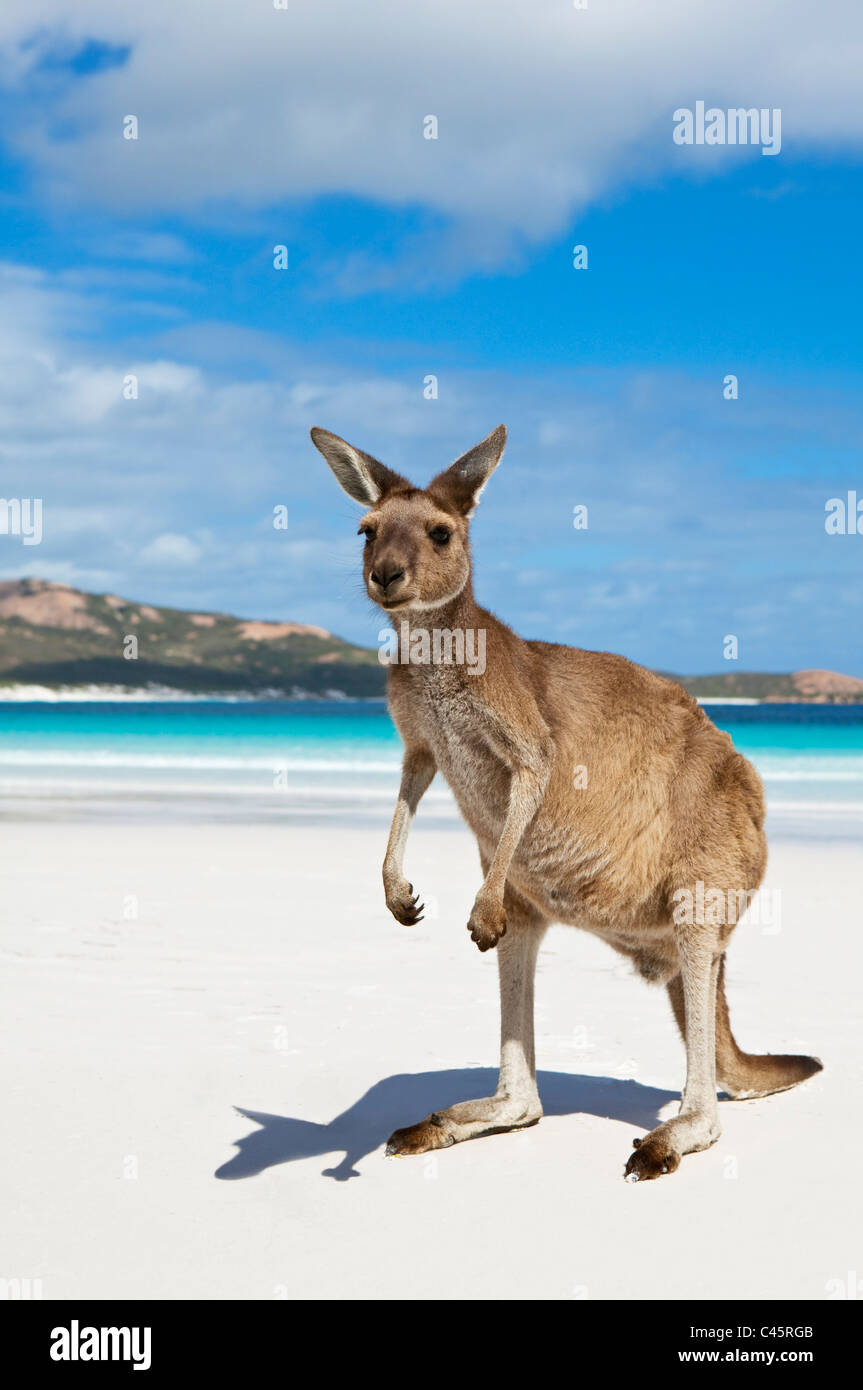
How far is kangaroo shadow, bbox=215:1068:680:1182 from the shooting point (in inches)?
144

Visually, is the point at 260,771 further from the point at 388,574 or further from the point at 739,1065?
the point at 388,574

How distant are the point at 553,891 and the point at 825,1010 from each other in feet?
7.93

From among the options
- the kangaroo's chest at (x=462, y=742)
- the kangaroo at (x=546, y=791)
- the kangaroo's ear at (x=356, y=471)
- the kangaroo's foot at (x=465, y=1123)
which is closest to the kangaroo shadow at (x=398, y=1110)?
the kangaroo's foot at (x=465, y=1123)

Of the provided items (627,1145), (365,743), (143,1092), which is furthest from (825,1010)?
(365,743)

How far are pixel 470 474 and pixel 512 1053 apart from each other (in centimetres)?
168

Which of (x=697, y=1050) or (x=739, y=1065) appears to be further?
(x=739, y=1065)

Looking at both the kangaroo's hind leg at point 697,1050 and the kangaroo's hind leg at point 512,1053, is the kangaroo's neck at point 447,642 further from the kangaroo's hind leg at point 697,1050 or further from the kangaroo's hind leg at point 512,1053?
the kangaroo's hind leg at point 697,1050

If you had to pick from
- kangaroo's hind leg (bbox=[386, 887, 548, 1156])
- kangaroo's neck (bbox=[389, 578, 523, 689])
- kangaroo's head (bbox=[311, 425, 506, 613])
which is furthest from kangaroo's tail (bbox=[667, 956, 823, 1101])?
kangaroo's head (bbox=[311, 425, 506, 613])

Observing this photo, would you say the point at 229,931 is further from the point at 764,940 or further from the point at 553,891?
the point at 553,891

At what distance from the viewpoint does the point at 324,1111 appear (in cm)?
407

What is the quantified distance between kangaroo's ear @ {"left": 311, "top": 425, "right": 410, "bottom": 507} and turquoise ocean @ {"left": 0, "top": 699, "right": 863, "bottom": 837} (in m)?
9.71

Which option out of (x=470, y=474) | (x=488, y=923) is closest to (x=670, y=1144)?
(x=488, y=923)

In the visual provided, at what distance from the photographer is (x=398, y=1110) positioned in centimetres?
406

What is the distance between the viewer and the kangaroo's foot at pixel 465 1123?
3.64 m
